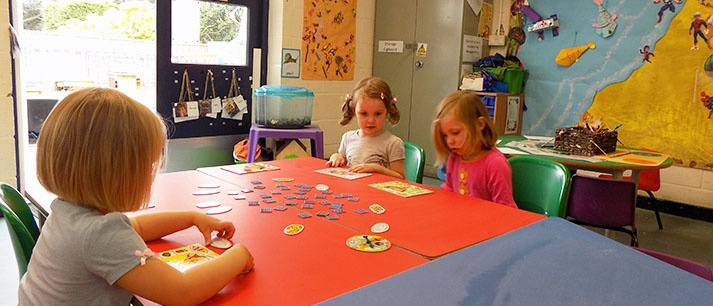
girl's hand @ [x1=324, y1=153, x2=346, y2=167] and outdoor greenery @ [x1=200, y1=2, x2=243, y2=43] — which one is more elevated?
outdoor greenery @ [x1=200, y1=2, x2=243, y2=43]

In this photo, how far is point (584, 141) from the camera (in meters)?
3.01

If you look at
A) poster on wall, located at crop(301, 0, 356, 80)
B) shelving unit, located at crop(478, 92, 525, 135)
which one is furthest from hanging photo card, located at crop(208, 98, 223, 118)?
shelving unit, located at crop(478, 92, 525, 135)

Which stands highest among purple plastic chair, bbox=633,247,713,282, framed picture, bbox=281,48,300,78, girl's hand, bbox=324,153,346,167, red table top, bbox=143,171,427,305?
framed picture, bbox=281,48,300,78

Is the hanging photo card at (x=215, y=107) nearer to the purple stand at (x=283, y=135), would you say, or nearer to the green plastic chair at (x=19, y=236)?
the purple stand at (x=283, y=135)

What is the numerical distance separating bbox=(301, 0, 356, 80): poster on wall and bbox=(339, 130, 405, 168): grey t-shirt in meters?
2.23

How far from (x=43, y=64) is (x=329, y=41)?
359cm

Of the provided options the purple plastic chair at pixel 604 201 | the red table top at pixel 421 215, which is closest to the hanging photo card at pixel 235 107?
the red table top at pixel 421 215

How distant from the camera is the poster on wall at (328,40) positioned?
4660 mm

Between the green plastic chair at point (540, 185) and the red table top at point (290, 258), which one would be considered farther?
the green plastic chair at point (540, 185)

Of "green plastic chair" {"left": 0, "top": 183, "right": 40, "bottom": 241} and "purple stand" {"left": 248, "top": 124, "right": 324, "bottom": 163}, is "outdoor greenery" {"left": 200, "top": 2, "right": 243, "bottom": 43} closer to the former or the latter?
"purple stand" {"left": 248, "top": 124, "right": 324, "bottom": 163}

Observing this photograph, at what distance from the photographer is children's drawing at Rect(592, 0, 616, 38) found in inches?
169

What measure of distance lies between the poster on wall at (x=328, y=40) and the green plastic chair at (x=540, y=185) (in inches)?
113

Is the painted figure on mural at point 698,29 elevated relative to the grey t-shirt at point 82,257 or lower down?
elevated

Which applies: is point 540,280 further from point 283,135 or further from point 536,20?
point 536,20
